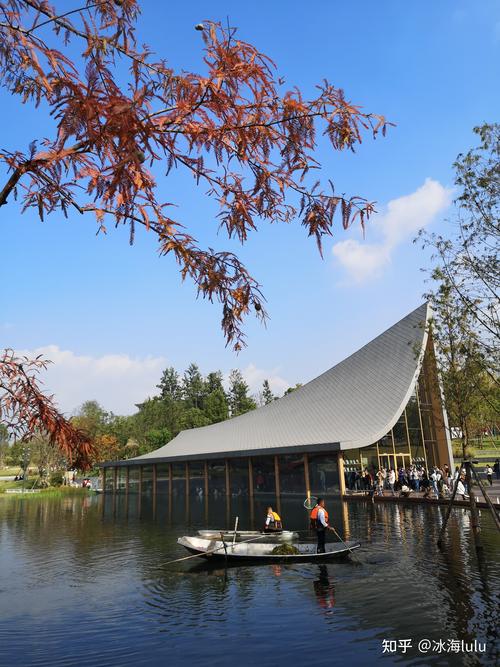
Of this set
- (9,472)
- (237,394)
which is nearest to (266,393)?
(237,394)

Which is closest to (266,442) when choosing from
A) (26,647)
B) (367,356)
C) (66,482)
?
(367,356)

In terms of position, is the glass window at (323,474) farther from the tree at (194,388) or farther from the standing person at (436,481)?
the tree at (194,388)

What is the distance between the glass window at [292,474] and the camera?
34.5 m

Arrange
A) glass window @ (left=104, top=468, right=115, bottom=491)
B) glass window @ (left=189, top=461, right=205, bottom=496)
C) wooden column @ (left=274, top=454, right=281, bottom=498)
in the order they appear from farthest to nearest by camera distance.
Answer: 1. glass window @ (left=104, top=468, right=115, bottom=491)
2. glass window @ (left=189, top=461, right=205, bottom=496)
3. wooden column @ (left=274, top=454, right=281, bottom=498)

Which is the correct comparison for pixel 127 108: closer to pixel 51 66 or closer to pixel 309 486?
pixel 51 66

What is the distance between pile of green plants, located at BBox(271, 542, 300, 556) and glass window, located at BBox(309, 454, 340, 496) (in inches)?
687

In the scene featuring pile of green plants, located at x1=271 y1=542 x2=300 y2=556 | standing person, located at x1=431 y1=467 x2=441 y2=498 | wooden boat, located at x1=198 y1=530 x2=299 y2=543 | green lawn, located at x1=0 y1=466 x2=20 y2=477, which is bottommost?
pile of green plants, located at x1=271 y1=542 x2=300 y2=556

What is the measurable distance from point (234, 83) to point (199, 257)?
1.30 metres

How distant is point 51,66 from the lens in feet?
9.50

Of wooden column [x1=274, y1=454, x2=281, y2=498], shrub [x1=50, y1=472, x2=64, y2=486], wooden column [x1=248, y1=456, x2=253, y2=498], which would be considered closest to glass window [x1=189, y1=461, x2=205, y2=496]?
wooden column [x1=248, y1=456, x2=253, y2=498]

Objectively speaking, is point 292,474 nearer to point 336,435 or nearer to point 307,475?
point 307,475

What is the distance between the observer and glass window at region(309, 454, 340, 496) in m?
32.9

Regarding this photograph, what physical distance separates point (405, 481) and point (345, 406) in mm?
8272

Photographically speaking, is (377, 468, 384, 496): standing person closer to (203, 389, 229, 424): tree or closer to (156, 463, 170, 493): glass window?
(156, 463, 170, 493): glass window
